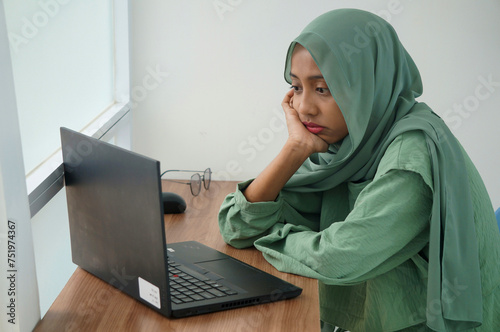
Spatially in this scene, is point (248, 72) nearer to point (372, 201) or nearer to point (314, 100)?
point (314, 100)

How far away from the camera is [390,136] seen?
48.9 inches

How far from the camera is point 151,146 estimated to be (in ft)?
7.16

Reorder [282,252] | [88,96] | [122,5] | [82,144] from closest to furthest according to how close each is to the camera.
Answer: [82,144], [282,252], [88,96], [122,5]

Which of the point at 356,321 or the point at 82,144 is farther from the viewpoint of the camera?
the point at 356,321

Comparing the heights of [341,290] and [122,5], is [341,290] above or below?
below

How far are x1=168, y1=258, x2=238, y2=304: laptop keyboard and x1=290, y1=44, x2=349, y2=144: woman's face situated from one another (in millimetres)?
442

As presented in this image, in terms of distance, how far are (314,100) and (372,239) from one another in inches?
13.8

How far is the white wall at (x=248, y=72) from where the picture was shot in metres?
2.05

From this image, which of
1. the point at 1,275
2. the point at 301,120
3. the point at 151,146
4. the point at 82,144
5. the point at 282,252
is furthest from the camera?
the point at 151,146

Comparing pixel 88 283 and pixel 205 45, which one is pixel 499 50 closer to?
pixel 205 45

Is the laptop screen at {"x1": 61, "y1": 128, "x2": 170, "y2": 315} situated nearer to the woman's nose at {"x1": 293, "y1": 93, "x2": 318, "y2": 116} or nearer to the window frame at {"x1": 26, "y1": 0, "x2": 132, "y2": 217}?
the woman's nose at {"x1": 293, "y1": 93, "x2": 318, "y2": 116}

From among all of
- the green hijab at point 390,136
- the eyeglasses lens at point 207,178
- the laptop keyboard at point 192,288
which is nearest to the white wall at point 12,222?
the laptop keyboard at point 192,288

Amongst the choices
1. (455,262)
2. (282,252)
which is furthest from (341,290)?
(455,262)

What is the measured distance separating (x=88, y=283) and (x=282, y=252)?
420mm
